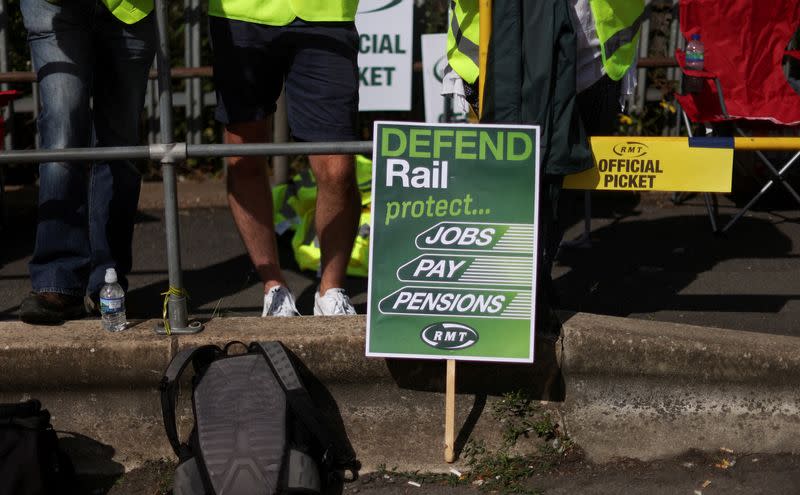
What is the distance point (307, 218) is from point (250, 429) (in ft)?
7.88

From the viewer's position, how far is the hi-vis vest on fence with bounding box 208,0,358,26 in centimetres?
413

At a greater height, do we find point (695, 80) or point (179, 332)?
point (695, 80)

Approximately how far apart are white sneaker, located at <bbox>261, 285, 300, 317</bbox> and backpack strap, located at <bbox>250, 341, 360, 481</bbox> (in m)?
0.63

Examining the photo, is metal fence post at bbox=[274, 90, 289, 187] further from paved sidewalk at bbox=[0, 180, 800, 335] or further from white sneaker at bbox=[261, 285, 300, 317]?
white sneaker at bbox=[261, 285, 300, 317]

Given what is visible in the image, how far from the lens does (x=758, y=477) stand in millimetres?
3691

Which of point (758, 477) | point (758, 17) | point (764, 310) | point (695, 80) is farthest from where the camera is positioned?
point (758, 17)

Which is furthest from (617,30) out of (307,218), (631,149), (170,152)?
(307,218)

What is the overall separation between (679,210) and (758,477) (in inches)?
130

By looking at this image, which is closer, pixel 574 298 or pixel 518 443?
pixel 518 443

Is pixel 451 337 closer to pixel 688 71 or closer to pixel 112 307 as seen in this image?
pixel 112 307

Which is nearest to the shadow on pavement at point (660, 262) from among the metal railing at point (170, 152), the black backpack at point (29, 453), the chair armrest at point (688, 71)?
the chair armrest at point (688, 71)

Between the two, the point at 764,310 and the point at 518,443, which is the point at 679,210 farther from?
the point at 518,443

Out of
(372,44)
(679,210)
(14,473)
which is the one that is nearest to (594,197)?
(679,210)

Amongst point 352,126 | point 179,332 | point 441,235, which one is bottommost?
point 179,332
